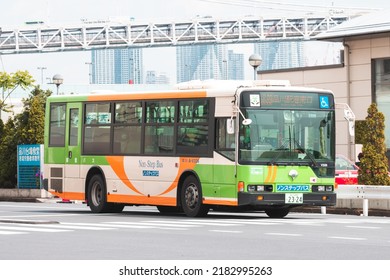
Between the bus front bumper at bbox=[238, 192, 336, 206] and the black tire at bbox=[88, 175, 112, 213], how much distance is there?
18.4 ft

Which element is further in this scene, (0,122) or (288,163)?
(0,122)

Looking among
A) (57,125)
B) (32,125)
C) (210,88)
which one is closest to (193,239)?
(210,88)

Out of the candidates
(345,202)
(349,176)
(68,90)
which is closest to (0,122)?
(349,176)

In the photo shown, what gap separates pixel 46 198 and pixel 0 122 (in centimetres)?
750

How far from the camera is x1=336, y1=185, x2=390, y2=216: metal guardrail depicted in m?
30.5

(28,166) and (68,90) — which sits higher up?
(68,90)

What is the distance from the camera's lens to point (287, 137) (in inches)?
1051

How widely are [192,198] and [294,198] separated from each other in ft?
8.09

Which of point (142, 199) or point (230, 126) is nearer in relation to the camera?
point (230, 126)

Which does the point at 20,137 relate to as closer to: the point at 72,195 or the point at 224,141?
the point at 72,195

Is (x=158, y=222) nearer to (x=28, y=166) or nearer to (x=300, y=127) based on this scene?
(x=300, y=127)

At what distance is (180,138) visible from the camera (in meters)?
28.0

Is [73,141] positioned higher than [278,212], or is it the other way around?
[73,141]

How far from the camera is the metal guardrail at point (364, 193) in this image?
3055 cm
